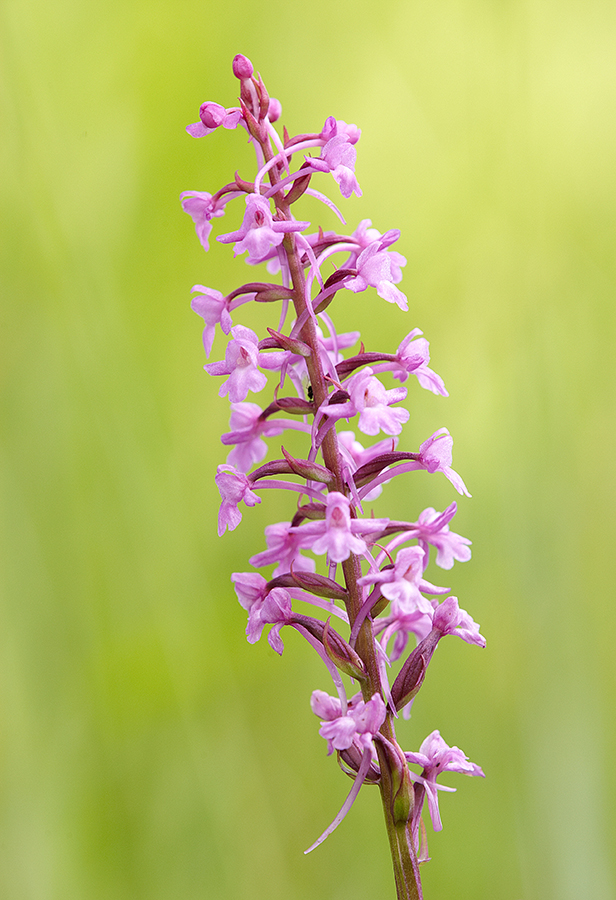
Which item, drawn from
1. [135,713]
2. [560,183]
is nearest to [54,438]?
[135,713]

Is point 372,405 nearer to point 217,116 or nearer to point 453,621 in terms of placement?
point 453,621

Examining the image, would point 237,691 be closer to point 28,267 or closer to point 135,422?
point 135,422

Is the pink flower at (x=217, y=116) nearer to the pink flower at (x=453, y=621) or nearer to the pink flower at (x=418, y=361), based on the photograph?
the pink flower at (x=418, y=361)

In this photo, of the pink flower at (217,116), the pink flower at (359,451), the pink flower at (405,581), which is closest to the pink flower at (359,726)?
the pink flower at (405,581)

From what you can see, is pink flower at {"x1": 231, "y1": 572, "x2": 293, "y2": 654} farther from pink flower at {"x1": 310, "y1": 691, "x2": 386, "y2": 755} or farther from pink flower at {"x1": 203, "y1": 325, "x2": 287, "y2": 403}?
pink flower at {"x1": 203, "y1": 325, "x2": 287, "y2": 403}

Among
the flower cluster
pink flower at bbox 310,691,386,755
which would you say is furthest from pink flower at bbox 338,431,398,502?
pink flower at bbox 310,691,386,755

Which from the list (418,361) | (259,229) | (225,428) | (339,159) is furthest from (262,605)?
(225,428)
